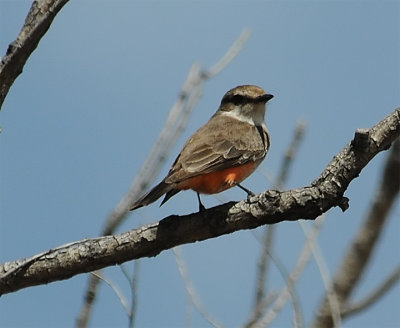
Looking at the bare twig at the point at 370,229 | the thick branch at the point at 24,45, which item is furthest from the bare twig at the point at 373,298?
the thick branch at the point at 24,45

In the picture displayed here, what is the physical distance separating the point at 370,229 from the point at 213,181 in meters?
1.96

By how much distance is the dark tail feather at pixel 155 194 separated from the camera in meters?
4.67

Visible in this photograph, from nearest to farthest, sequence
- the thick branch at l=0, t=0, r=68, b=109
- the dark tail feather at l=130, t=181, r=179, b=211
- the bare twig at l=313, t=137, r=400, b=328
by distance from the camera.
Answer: the thick branch at l=0, t=0, r=68, b=109, the bare twig at l=313, t=137, r=400, b=328, the dark tail feather at l=130, t=181, r=179, b=211

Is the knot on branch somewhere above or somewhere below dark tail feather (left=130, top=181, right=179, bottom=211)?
below

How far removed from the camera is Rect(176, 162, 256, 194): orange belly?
547cm

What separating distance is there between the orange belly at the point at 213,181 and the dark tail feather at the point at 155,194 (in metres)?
0.13

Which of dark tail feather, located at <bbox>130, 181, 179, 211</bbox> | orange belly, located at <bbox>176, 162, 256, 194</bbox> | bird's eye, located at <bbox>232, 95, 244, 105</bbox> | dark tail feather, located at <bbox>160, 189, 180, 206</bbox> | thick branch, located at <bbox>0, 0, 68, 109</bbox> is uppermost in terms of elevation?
bird's eye, located at <bbox>232, 95, 244, 105</bbox>

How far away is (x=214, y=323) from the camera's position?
170 inches

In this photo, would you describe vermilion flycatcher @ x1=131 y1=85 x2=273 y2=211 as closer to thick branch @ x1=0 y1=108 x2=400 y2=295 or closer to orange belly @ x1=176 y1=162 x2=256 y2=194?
orange belly @ x1=176 y1=162 x2=256 y2=194

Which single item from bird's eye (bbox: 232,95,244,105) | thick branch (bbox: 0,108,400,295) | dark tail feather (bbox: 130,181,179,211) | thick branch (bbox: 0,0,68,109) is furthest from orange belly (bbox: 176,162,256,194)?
thick branch (bbox: 0,0,68,109)

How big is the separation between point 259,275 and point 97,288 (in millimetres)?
1100

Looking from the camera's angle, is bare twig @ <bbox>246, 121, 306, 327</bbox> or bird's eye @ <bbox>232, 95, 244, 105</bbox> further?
bird's eye @ <bbox>232, 95, 244, 105</bbox>

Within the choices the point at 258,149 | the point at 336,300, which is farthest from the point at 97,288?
the point at 258,149

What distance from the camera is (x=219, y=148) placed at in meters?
6.02
